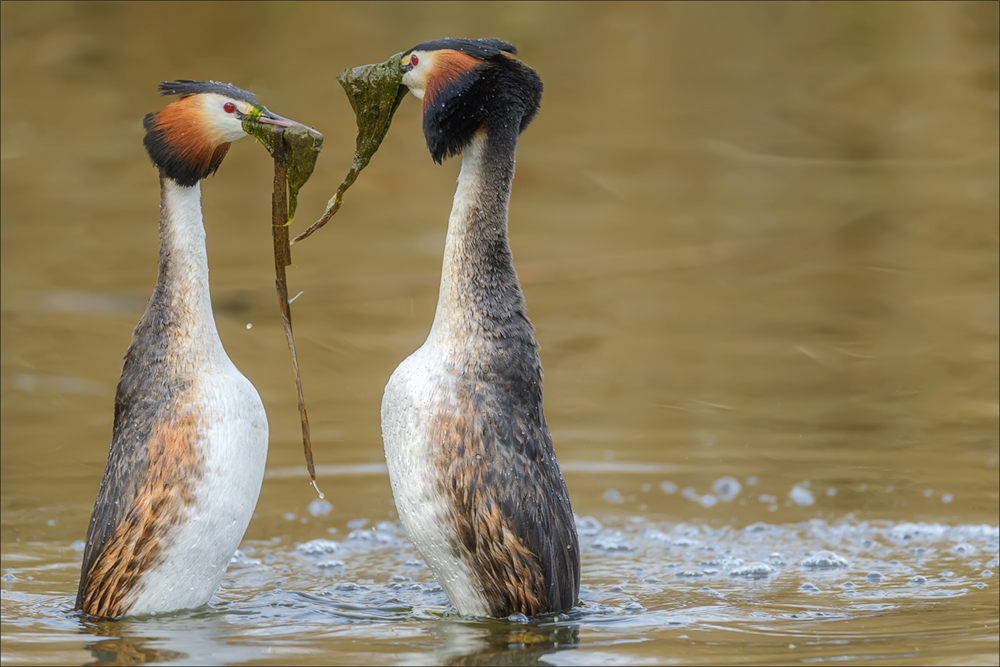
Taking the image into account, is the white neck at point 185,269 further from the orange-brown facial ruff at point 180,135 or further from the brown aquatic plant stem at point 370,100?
the brown aquatic plant stem at point 370,100

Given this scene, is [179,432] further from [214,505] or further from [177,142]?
[177,142]

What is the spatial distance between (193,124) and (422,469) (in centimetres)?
192

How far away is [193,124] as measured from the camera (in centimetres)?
614

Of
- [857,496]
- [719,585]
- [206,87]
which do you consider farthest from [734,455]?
[206,87]

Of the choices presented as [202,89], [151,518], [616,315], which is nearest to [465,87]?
[202,89]

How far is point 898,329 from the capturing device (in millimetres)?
11820

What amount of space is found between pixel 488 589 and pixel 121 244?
28.2 ft

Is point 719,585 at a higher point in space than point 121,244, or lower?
lower

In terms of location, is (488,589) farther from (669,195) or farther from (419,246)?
(669,195)

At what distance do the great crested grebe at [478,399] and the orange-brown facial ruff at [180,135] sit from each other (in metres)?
0.98

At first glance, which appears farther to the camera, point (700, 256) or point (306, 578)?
point (700, 256)

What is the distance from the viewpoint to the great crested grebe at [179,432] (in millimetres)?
5934

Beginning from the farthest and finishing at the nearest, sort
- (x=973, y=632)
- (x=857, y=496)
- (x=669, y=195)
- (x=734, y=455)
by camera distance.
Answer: (x=669, y=195), (x=734, y=455), (x=857, y=496), (x=973, y=632)

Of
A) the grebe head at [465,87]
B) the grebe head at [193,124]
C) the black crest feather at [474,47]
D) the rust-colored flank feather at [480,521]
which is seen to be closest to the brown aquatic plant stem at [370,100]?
the grebe head at [465,87]
